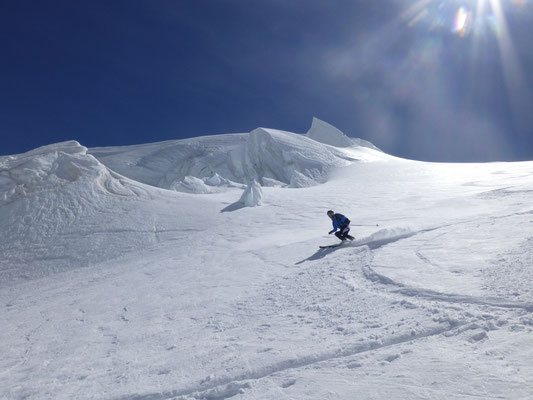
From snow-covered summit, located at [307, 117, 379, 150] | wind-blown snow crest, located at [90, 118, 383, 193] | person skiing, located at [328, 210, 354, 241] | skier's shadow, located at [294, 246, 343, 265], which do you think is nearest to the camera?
skier's shadow, located at [294, 246, 343, 265]

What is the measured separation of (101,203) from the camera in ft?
64.5

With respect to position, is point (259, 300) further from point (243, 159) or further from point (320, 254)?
point (243, 159)

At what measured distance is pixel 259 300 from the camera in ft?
24.4

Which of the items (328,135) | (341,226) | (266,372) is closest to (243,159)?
(328,135)

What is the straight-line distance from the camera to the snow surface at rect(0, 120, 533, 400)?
415 centimetres

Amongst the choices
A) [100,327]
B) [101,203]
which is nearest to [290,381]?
[100,327]

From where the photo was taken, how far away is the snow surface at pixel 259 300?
4.15 m

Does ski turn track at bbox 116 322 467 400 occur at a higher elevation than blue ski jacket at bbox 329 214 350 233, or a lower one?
lower

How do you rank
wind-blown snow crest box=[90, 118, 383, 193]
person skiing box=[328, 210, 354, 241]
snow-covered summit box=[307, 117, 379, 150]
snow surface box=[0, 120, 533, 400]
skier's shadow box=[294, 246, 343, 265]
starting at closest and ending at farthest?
1. snow surface box=[0, 120, 533, 400]
2. skier's shadow box=[294, 246, 343, 265]
3. person skiing box=[328, 210, 354, 241]
4. wind-blown snow crest box=[90, 118, 383, 193]
5. snow-covered summit box=[307, 117, 379, 150]

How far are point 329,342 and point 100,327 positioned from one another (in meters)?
4.86

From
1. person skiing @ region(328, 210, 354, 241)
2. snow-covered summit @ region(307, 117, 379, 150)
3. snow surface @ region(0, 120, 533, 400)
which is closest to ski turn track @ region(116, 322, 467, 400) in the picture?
snow surface @ region(0, 120, 533, 400)

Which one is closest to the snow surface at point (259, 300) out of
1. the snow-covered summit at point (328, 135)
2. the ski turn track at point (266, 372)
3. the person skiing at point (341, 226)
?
the ski turn track at point (266, 372)

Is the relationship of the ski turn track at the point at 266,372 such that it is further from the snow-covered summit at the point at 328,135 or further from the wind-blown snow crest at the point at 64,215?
the snow-covered summit at the point at 328,135

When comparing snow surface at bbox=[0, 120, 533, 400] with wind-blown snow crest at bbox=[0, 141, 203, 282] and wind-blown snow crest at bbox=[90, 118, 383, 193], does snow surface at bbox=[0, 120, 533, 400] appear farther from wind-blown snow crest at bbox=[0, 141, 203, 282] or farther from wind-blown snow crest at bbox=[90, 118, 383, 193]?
wind-blown snow crest at bbox=[90, 118, 383, 193]
